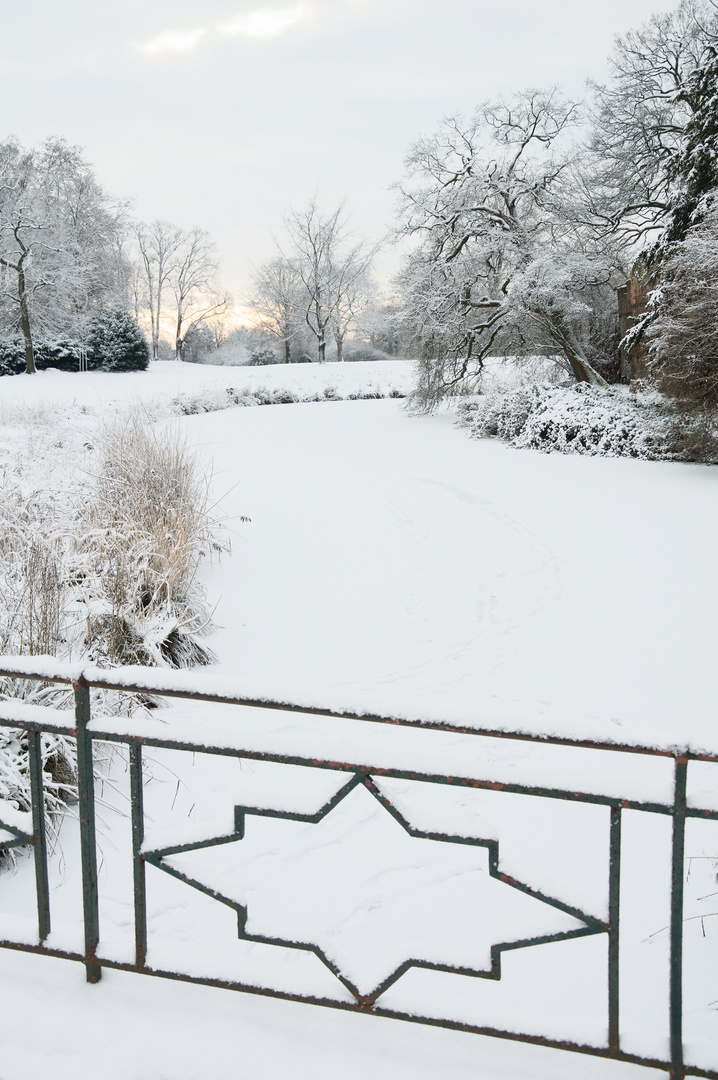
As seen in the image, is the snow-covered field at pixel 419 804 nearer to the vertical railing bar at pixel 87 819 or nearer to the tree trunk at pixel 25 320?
the vertical railing bar at pixel 87 819

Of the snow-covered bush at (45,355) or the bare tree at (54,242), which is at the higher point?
the bare tree at (54,242)

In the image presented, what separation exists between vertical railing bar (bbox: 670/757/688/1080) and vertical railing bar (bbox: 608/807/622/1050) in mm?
95

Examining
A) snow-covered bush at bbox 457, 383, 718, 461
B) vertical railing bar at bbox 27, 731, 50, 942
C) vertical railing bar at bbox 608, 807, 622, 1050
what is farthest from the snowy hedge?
vertical railing bar at bbox 608, 807, 622, 1050

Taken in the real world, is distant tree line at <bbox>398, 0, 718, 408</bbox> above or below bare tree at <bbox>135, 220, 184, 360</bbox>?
below

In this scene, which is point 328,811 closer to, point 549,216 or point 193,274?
point 549,216

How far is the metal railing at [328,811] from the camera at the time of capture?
131cm

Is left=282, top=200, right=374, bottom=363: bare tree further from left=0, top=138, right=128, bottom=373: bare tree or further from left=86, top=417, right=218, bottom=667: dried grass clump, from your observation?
left=86, top=417, right=218, bottom=667: dried grass clump

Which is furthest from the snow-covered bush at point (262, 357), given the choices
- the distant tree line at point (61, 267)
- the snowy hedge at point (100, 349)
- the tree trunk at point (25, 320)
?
the tree trunk at point (25, 320)

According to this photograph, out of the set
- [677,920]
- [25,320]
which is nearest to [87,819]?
[677,920]

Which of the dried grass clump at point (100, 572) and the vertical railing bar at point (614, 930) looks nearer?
the vertical railing bar at point (614, 930)

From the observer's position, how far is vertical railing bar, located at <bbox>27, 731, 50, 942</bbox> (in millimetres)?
1635

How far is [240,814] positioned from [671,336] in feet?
31.5

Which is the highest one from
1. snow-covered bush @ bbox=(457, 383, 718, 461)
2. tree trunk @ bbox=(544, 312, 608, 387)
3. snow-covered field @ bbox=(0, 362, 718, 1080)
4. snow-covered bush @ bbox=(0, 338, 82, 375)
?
snow-covered bush @ bbox=(0, 338, 82, 375)

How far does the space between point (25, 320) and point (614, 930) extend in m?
28.5
